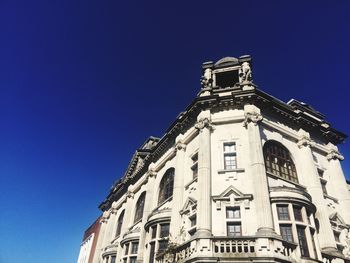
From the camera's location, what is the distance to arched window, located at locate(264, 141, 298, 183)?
19.2 metres

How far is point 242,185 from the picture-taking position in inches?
688

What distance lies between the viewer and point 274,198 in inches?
658

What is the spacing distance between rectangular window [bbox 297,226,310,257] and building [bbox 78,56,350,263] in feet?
0.09

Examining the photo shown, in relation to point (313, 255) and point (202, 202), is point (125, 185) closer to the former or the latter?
point (202, 202)

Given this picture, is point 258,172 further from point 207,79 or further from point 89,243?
point 89,243

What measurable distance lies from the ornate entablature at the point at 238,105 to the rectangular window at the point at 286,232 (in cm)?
707

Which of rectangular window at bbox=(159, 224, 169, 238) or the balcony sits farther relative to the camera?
rectangular window at bbox=(159, 224, 169, 238)

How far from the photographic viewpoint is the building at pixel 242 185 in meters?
15.5

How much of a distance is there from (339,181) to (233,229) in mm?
11366

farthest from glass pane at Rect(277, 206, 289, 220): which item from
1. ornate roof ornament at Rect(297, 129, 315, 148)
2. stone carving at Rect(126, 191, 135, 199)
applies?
stone carving at Rect(126, 191, 135, 199)

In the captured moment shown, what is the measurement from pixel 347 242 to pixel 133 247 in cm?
1662

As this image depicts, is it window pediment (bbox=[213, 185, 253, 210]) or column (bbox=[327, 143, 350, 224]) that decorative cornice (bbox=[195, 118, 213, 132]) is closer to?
window pediment (bbox=[213, 185, 253, 210])

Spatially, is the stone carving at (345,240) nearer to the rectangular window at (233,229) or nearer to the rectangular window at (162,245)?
the rectangular window at (233,229)

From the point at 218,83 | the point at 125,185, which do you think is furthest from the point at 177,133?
the point at 125,185
